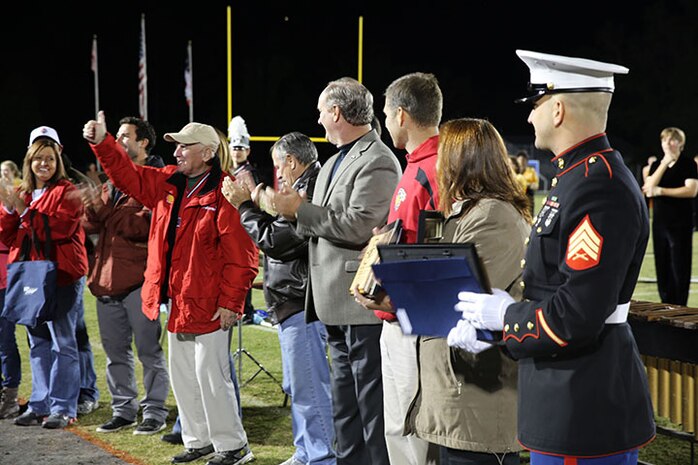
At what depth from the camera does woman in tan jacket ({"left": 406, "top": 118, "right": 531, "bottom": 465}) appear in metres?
3.30

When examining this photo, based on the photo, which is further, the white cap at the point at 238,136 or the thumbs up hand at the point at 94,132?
the white cap at the point at 238,136

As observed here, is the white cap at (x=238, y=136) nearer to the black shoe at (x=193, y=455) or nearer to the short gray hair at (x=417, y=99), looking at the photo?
the black shoe at (x=193, y=455)

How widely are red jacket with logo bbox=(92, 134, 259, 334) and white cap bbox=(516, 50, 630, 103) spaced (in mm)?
3127

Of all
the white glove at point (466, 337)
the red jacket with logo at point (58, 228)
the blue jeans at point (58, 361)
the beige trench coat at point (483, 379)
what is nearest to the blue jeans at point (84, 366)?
the blue jeans at point (58, 361)

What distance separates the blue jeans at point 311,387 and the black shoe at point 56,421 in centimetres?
204

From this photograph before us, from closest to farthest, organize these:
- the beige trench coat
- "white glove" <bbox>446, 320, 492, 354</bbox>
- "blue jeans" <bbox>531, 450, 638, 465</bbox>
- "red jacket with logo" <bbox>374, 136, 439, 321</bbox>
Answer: "blue jeans" <bbox>531, 450, 638, 465</bbox>, "white glove" <bbox>446, 320, 492, 354</bbox>, the beige trench coat, "red jacket with logo" <bbox>374, 136, 439, 321</bbox>

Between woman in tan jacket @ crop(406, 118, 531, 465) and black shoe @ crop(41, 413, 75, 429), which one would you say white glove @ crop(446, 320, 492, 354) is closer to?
woman in tan jacket @ crop(406, 118, 531, 465)

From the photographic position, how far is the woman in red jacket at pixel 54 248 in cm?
655

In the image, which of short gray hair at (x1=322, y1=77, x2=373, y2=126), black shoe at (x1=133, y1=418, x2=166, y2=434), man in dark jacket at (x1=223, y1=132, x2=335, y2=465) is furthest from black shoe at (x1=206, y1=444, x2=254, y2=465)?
short gray hair at (x1=322, y1=77, x2=373, y2=126)

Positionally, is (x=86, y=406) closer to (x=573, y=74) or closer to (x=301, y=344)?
(x=301, y=344)

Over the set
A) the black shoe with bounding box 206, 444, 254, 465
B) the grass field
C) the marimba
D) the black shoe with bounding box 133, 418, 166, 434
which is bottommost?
the grass field

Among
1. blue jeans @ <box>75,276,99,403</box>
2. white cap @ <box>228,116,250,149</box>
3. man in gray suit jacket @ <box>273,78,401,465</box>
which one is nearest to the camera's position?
man in gray suit jacket @ <box>273,78,401,465</box>

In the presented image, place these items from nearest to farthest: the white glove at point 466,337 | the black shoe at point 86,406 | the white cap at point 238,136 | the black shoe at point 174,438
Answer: the white glove at point 466,337
the black shoe at point 174,438
the black shoe at point 86,406
the white cap at point 238,136

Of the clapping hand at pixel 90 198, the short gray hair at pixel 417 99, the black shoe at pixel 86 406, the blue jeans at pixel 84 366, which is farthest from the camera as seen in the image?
the blue jeans at pixel 84 366
